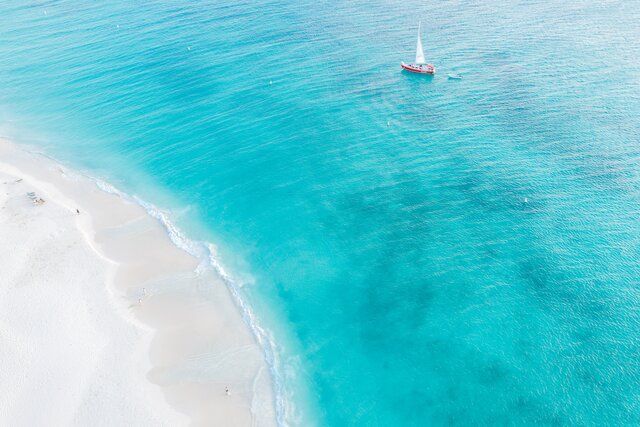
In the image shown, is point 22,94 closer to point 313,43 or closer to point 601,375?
point 313,43

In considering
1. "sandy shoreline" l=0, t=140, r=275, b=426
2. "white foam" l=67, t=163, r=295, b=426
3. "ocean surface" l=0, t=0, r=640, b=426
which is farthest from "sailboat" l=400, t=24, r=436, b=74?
"sandy shoreline" l=0, t=140, r=275, b=426

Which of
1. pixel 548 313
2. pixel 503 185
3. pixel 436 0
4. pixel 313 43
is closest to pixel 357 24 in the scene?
pixel 313 43

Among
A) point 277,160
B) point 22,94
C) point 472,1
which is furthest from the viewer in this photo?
point 472,1

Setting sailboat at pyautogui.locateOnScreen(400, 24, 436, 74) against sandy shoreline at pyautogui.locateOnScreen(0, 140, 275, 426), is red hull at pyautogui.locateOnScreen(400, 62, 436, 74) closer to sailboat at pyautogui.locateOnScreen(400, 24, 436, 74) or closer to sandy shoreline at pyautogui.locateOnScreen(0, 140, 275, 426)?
sailboat at pyautogui.locateOnScreen(400, 24, 436, 74)

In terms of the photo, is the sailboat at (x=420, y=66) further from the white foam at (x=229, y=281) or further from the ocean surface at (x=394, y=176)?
the white foam at (x=229, y=281)

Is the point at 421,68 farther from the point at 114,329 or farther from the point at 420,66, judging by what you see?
the point at 114,329

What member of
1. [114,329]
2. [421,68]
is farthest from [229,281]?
[421,68]

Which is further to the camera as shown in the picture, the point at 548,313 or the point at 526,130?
the point at 526,130
